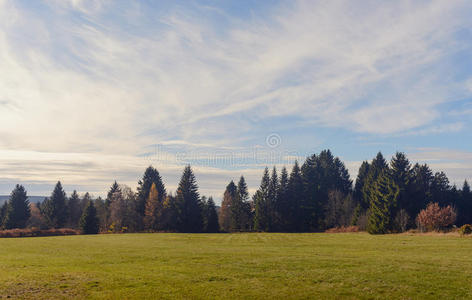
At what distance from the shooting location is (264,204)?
321 feet

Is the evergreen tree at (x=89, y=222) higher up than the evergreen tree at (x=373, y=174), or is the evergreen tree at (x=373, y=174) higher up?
the evergreen tree at (x=373, y=174)

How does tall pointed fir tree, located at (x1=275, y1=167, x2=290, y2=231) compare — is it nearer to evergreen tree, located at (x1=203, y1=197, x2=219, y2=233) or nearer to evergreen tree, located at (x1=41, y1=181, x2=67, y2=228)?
evergreen tree, located at (x1=203, y1=197, x2=219, y2=233)

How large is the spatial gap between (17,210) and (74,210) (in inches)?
708

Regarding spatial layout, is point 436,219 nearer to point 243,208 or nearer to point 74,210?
point 243,208

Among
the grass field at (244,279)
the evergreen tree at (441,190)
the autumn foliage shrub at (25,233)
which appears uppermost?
the evergreen tree at (441,190)

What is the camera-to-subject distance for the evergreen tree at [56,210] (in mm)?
102938

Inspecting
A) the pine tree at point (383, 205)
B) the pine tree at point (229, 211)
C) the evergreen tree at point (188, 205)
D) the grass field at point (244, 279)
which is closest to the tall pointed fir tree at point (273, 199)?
the pine tree at point (229, 211)

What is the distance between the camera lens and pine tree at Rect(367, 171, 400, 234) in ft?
224

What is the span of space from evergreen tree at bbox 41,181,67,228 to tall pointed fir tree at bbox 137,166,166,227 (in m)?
26.0

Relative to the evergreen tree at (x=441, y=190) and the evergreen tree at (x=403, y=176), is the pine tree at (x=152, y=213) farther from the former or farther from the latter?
the evergreen tree at (x=441, y=190)

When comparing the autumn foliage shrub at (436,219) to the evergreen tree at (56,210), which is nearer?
the autumn foliage shrub at (436,219)

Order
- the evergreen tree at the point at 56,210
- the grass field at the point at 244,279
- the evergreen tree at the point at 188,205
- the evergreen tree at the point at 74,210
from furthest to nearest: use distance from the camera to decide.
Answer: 1. the evergreen tree at the point at 74,210
2. the evergreen tree at the point at 56,210
3. the evergreen tree at the point at 188,205
4. the grass field at the point at 244,279

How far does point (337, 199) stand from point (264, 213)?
69.6ft

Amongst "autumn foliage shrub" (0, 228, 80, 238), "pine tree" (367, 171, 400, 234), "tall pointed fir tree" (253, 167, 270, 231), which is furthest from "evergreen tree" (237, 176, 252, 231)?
"autumn foliage shrub" (0, 228, 80, 238)
